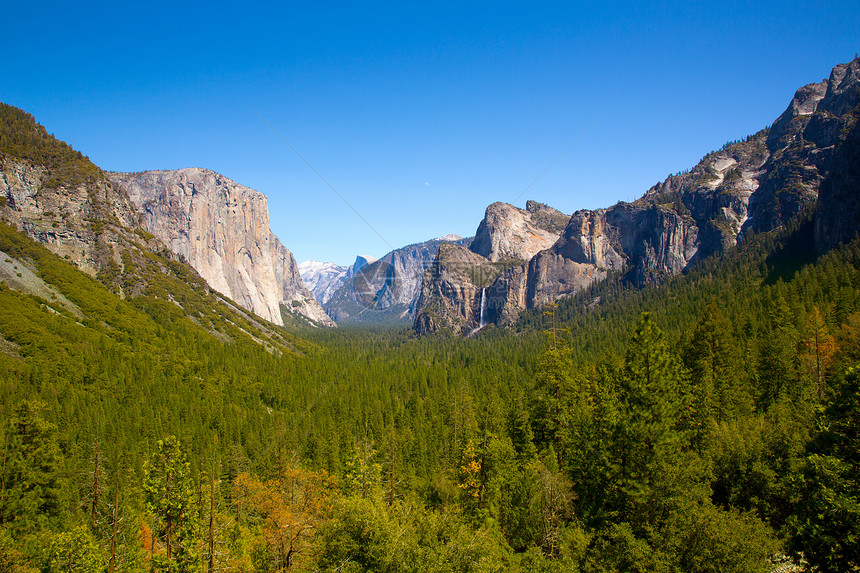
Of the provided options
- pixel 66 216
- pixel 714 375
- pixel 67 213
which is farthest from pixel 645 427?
pixel 67 213

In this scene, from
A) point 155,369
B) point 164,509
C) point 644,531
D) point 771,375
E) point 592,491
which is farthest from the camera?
point 155,369

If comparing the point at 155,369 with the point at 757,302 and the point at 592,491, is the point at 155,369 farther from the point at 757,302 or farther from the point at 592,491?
the point at 757,302

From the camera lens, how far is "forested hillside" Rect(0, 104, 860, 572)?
18.4 metres

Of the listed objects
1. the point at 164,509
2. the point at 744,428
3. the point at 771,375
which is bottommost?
the point at 164,509

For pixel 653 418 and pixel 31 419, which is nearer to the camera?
pixel 653 418

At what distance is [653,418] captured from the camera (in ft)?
74.6

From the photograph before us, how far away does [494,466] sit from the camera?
97.9ft

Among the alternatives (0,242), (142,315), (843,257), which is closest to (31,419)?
(142,315)

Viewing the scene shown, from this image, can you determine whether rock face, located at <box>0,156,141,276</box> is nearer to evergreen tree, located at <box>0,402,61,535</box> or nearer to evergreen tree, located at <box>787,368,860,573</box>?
evergreen tree, located at <box>0,402,61,535</box>

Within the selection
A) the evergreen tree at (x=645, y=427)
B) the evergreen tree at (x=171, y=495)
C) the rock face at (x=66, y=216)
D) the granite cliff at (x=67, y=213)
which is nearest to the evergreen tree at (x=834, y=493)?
the evergreen tree at (x=645, y=427)

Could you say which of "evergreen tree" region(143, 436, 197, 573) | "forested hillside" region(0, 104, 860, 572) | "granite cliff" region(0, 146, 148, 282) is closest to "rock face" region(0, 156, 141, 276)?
"granite cliff" region(0, 146, 148, 282)

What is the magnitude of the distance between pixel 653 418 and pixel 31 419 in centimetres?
4244

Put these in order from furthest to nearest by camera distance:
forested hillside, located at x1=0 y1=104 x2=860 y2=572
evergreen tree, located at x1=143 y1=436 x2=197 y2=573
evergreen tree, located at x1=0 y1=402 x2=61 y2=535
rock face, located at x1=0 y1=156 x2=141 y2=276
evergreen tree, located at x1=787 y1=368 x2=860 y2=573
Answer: rock face, located at x1=0 y1=156 x2=141 y2=276, evergreen tree, located at x1=0 y1=402 x2=61 y2=535, evergreen tree, located at x1=143 y1=436 x2=197 y2=573, forested hillside, located at x1=0 y1=104 x2=860 y2=572, evergreen tree, located at x1=787 y1=368 x2=860 y2=573

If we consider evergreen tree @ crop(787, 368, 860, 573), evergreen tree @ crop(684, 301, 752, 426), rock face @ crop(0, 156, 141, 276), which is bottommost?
evergreen tree @ crop(787, 368, 860, 573)
